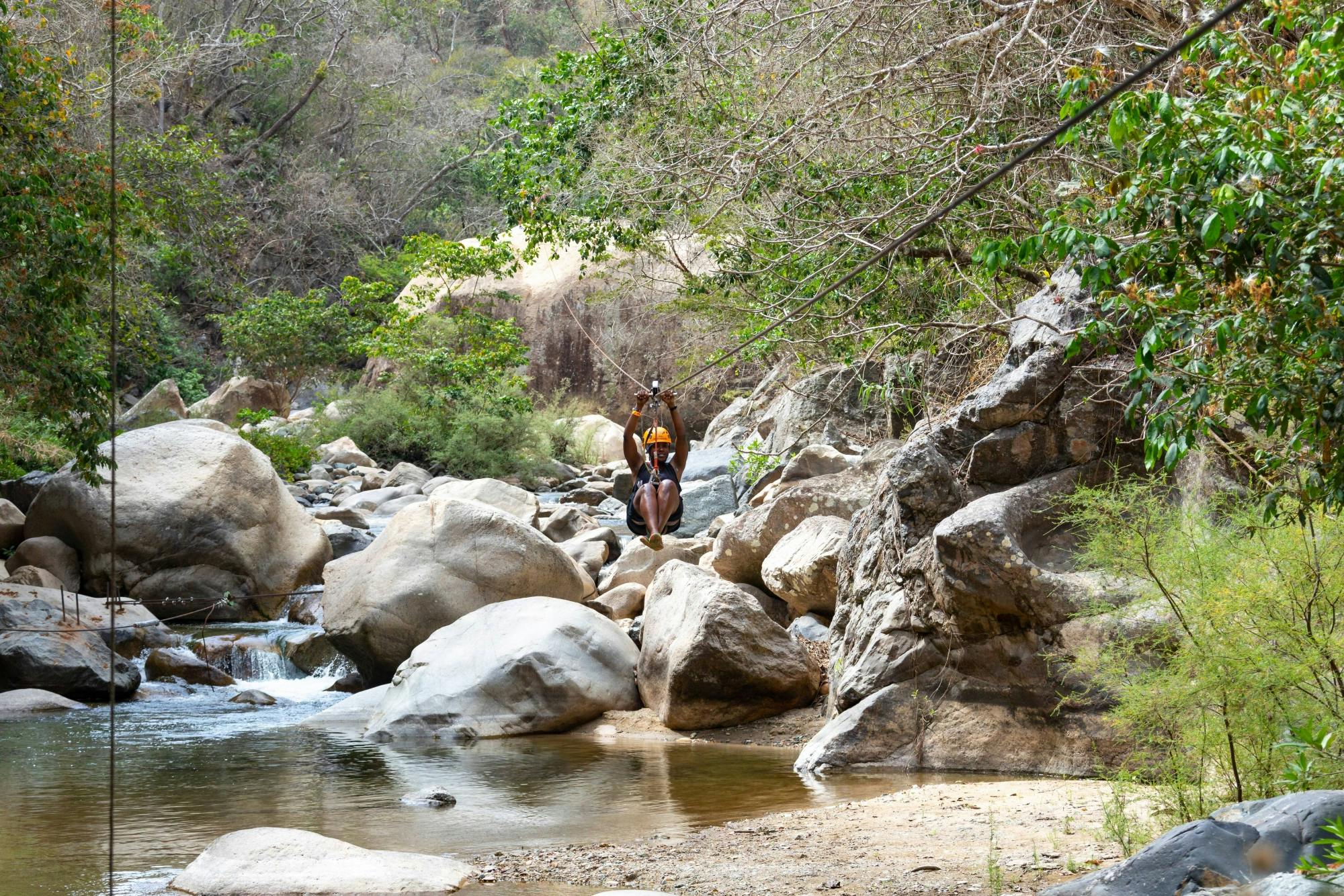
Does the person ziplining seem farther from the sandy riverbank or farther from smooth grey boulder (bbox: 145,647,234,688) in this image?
smooth grey boulder (bbox: 145,647,234,688)

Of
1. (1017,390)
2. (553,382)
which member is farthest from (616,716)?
(553,382)

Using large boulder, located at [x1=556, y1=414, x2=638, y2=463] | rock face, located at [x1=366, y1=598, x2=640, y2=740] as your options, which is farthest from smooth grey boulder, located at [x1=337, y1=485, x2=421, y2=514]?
rock face, located at [x1=366, y1=598, x2=640, y2=740]

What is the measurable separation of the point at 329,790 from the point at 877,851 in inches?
158

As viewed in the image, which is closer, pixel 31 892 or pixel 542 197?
pixel 31 892

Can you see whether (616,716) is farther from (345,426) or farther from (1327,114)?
(345,426)

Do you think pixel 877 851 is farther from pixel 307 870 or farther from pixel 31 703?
pixel 31 703

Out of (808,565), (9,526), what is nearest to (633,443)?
(808,565)

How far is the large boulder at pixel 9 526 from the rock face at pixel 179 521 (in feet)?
0.59

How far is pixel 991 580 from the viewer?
775 centimetres

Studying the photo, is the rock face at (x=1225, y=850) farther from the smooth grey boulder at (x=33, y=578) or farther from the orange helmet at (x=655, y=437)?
the smooth grey boulder at (x=33, y=578)

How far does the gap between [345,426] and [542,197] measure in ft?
44.1

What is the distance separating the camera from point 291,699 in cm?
1213

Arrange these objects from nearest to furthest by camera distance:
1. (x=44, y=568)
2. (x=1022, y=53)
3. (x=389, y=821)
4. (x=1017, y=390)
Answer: (x=389, y=821) < (x=1017, y=390) < (x=1022, y=53) < (x=44, y=568)

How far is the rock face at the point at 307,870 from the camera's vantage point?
18.7 ft
